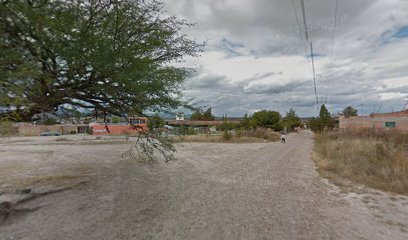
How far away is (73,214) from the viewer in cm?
636

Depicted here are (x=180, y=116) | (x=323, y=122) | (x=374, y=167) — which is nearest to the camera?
(x=180, y=116)

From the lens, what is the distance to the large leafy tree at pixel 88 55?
177 inches

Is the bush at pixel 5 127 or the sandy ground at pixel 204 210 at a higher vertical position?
the bush at pixel 5 127

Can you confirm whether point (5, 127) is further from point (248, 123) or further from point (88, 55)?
point (248, 123)

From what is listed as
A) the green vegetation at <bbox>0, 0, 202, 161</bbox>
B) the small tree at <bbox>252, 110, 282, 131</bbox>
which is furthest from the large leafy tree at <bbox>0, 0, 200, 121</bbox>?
the small tree at <bbox>252, 110, 282, 131</bbox>

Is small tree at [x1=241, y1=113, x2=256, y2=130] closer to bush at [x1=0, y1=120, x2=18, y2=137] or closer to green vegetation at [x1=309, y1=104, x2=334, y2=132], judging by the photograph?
green vegetation at [x1=309, y1=104, x2=334, y2=132]

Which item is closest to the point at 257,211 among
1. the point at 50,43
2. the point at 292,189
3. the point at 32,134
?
the point at 292,189

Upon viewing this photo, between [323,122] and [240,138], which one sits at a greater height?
[323,122]

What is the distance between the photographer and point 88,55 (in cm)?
549

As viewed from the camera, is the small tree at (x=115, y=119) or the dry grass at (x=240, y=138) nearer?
the small tree at (x=115, y=119)

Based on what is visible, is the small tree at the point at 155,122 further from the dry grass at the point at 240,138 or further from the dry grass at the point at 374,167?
the dry grass at the point at 240,138

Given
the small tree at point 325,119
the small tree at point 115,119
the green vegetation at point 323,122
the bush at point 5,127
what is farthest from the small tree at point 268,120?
the bush at point 5,127

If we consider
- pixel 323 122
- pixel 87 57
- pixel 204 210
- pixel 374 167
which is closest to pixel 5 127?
pixel 87 57

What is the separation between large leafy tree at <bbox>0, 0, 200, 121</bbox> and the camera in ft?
14.8
